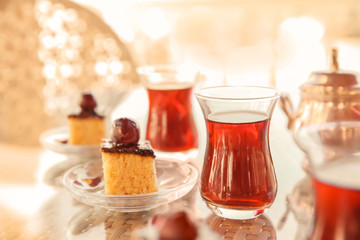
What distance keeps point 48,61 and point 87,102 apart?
971mm

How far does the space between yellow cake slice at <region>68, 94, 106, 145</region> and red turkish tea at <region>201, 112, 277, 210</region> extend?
518 millimetres

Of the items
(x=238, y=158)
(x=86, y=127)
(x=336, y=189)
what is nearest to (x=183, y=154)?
(x=86, y=127)

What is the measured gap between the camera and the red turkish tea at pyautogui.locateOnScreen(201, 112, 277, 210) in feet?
3.11

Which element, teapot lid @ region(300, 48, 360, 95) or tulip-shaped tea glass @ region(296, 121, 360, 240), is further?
teapot lid @ region(300, 48, 360, 95)

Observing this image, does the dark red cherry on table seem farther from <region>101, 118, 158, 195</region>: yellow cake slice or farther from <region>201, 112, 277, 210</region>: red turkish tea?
<region>201, 112, 277, 210</region>: red turkish tea

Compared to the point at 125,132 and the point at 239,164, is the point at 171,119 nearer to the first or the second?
the point at 125,132

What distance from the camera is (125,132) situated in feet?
3.50

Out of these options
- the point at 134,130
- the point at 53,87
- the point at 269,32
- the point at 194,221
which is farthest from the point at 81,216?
the point at 269,32

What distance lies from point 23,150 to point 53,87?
2.86 feet

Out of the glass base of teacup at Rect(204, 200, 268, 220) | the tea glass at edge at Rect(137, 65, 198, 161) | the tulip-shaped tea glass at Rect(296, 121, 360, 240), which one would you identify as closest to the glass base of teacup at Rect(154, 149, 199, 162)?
the tea glass at edge at Rect(137, 65, 198, 161)

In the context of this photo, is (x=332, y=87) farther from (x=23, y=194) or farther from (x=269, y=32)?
(x=269, y=32)

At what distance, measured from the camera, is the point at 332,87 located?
1.16 m

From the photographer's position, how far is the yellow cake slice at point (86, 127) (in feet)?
4.64

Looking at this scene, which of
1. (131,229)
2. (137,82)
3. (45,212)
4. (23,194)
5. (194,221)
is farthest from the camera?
(137,82)
